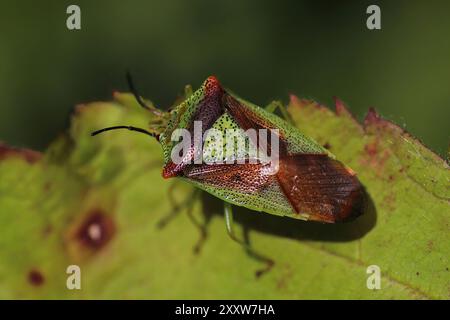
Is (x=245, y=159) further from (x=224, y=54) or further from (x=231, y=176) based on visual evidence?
(x=224, y=54)

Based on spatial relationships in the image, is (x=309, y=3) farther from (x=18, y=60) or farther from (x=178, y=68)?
(x=18, y=60)

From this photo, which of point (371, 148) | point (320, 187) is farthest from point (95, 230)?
point (371, 148)

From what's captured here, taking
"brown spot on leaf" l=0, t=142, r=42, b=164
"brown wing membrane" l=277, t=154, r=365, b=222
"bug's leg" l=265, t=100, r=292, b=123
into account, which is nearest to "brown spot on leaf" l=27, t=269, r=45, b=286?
"brown spot on leaf" l=0, t=142, r=42, b=164

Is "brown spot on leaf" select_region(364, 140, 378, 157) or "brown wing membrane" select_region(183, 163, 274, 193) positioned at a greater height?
"brown spot on leaf" select_region(364, 140, 378, 157)

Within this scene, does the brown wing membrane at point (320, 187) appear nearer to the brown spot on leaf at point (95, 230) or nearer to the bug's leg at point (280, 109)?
the bug's leg at point (280, 109)

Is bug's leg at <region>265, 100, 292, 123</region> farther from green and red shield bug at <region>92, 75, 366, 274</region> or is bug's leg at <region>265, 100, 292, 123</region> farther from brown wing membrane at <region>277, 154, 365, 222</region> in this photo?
brown wing membrane at <region>277, 154, 365, 222</region>

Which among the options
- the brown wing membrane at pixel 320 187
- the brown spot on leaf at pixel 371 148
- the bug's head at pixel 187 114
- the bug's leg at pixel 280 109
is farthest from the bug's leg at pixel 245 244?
the brown spot on leaf at pixel 371 148
